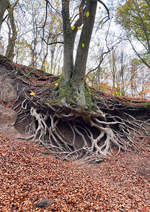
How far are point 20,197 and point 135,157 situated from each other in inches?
140

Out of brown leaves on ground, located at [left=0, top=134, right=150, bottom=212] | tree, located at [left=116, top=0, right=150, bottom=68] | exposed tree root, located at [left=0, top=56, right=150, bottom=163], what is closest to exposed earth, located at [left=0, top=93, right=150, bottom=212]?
brown leaves on ground, located at [left=0, top=134, right=150, bottom=212]

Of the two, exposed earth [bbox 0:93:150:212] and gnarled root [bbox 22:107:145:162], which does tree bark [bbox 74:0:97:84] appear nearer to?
gnarled root [bbox 22:107:145:162]

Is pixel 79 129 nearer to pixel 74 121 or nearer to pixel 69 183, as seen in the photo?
pixel 74 121

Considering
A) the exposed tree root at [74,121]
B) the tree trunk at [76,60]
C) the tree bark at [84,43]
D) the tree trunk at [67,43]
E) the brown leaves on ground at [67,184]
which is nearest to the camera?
the brown leaves on ground at [67,184]

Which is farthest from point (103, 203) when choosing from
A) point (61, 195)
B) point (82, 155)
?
point (82, 155)

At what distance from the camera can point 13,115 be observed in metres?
4.92

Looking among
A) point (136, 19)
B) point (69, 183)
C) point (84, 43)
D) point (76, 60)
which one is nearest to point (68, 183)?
point (69, 183)

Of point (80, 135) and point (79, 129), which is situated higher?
point (79, 129)

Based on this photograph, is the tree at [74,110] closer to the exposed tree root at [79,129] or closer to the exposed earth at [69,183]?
the exposed tree root at [79,129]

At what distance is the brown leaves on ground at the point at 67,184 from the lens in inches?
71.3

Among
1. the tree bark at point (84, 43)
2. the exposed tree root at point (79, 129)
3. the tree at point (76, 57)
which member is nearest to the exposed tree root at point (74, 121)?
the exposed tree root at point (79, 129)

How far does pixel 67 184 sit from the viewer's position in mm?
2387

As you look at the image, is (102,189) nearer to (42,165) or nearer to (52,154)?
(42,165)

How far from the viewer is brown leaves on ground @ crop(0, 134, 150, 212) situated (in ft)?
5.94
